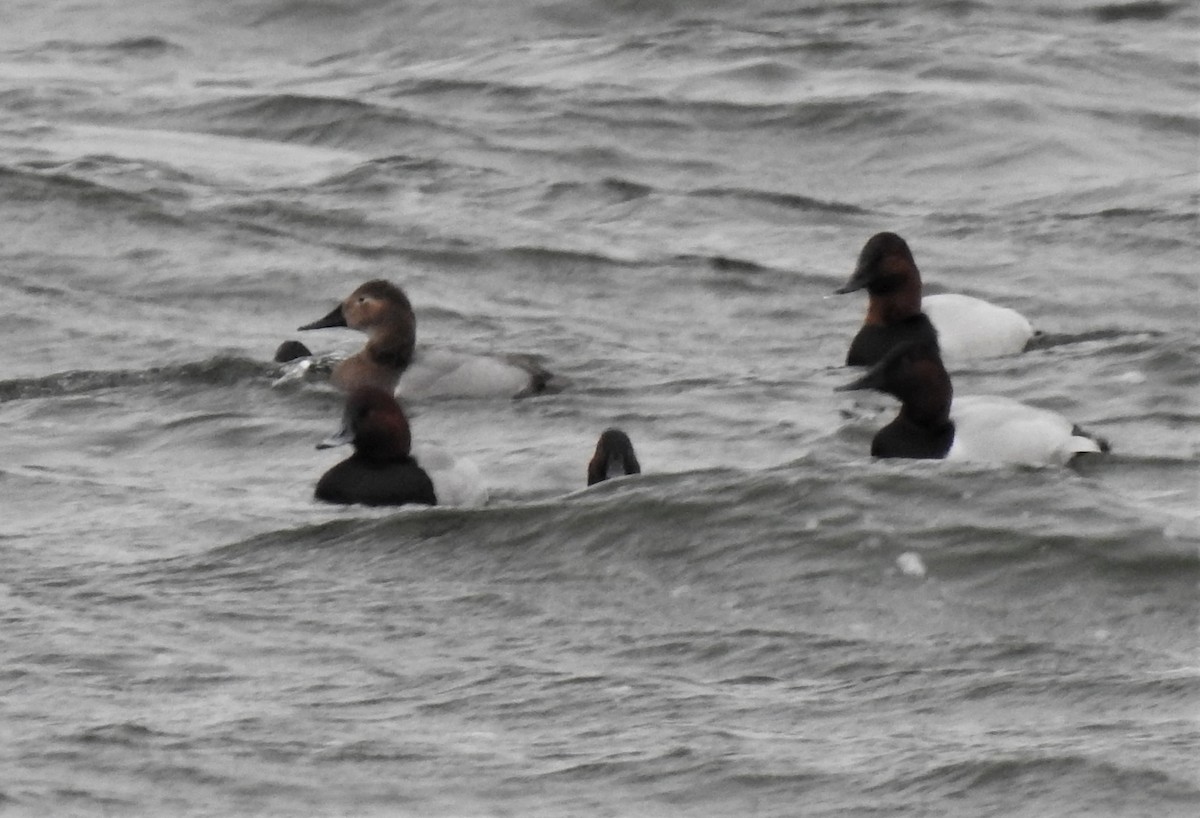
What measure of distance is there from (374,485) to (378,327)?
3330mm

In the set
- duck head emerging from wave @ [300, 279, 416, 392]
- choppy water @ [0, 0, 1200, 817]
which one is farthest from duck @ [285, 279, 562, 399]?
choppy water @ [0, 0, 1200, 817]

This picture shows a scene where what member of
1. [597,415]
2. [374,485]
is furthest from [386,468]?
[597,415]

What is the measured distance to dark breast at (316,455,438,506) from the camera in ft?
33.2

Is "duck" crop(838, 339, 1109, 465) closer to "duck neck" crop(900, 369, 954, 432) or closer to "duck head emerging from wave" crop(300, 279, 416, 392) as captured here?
"duck neck" crop(900, 369, 954, 432)

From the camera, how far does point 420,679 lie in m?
7.60

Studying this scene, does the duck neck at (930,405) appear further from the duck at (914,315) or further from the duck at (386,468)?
the duck at (914,315)

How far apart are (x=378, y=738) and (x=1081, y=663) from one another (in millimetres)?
2015

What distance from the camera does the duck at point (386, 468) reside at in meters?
10.1

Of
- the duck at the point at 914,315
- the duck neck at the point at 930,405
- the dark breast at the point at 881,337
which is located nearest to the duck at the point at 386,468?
the duck neck at the point at 930,405

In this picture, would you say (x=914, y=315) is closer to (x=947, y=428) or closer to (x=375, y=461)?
(x=947, y=428)

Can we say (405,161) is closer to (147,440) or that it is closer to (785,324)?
(785,324)

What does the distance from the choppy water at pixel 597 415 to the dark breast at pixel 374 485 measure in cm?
21

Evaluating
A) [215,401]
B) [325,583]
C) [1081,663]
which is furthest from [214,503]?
[1081,663]

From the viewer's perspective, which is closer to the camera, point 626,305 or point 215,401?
point 215,401
